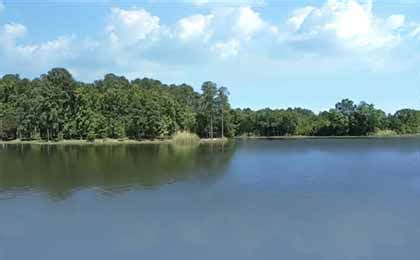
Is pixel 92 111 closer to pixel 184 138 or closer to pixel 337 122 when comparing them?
pixel 184 138

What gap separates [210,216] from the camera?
50.0 feet

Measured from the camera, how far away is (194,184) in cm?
2288

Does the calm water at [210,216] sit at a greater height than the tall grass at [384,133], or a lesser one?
lesser

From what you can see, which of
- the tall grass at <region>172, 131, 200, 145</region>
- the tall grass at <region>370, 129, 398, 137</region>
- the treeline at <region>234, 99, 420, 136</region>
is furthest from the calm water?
the tall grass at <region>370, 129, 398, 137</region>

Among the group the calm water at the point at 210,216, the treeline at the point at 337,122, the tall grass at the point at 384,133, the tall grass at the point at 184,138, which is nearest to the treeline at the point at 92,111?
the tall grass at the point at 184,138

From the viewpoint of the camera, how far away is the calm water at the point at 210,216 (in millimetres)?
11508

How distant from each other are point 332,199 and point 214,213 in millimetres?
5789

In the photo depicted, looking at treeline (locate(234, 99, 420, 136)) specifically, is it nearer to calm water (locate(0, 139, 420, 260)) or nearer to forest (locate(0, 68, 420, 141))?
forest (locate(0, 68, 420, 141))

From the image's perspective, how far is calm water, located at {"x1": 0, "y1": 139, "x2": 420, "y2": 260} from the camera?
11.5m

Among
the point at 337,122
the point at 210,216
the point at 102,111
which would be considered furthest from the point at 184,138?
the point at 210,216

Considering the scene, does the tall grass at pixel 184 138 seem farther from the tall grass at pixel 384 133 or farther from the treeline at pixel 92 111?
the tall grass at pixel 384 133

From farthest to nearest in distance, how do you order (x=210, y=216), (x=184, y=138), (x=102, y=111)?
(x=102, y=111) < (x=184, y=138) < (x=210, y=216)

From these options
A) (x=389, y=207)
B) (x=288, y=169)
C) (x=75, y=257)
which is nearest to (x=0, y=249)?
(x=75, y=257)

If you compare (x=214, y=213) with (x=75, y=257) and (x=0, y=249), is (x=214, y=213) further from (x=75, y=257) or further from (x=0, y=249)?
(x=0, y=249)
